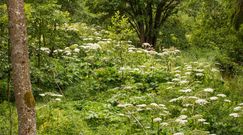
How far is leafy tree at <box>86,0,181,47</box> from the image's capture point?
22.3 meters

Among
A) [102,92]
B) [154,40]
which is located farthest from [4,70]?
[154,40]

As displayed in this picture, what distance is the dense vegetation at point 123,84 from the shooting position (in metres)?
10.4

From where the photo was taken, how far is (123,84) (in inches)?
564

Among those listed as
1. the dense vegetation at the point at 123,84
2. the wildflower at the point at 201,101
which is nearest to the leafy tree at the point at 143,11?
the dense vegetation at the point at 123,84

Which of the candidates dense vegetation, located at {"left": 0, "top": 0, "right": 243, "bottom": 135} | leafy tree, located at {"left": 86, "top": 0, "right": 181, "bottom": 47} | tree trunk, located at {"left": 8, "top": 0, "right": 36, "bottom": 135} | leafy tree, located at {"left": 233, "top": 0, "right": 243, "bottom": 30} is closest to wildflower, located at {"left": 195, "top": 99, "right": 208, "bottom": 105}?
dense vegetation, located at {"left": 0, "top": 0, "right": 243, "bottom": 135}

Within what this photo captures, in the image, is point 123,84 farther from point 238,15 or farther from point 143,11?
point 143,11

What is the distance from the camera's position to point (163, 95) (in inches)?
504

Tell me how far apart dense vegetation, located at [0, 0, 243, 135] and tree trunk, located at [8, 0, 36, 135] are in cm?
201

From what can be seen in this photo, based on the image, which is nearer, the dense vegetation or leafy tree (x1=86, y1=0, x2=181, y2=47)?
the dense vegetation

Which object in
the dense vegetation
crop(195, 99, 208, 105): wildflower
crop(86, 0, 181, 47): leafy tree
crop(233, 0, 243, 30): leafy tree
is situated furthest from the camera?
crop(86, 0, 181, 47): leafy tree

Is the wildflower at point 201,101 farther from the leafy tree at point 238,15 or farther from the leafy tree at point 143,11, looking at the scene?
the leafy tree at point 143,11

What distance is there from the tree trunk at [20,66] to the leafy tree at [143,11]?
14.5 m

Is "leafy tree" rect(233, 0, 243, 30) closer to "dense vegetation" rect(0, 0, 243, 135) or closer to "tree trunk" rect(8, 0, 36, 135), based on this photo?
"dense vegetation" rect(0, 0, 243, 135)

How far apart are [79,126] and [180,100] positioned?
365cm
